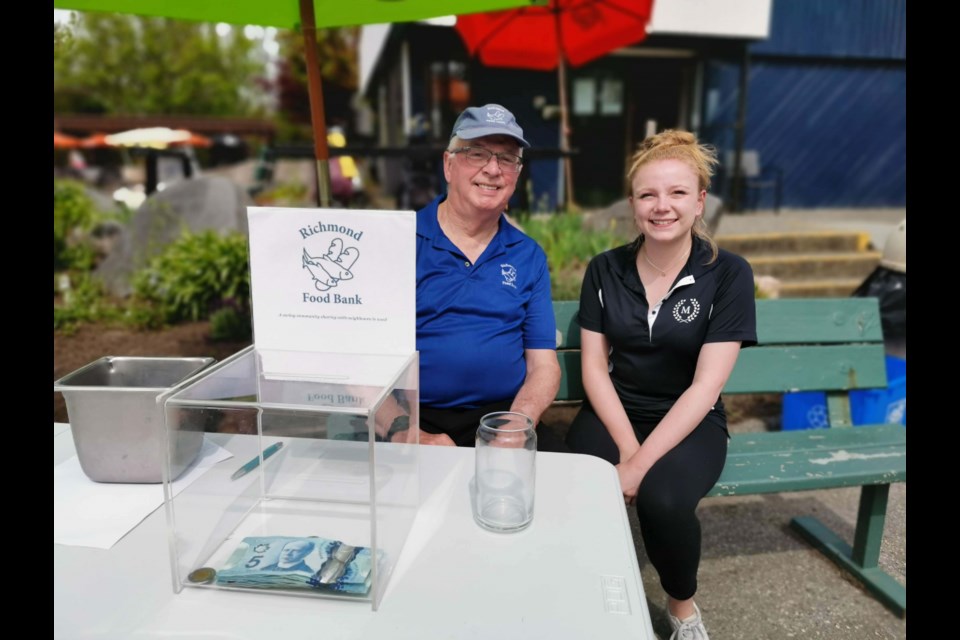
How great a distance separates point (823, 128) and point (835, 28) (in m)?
1.47

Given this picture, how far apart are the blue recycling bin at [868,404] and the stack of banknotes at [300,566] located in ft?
9.12

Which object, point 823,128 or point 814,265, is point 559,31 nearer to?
point 814,265

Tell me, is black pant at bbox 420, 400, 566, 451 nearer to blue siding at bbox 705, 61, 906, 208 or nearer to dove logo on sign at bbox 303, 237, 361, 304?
dove logo on sign at bbox 303, 237, 361, 304

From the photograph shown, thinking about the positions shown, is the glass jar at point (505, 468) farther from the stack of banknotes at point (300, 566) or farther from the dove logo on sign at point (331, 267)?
the dove logo on sign at point (331, 267)

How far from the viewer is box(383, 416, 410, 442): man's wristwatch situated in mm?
1153

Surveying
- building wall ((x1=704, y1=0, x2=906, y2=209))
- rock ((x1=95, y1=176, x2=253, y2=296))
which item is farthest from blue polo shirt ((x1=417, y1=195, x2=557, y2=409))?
building wall ((x1=704, y1=0, x2=906, y2=209))

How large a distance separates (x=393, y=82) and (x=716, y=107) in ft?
19.4

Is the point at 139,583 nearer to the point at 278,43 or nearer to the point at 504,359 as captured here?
the point at 504,359

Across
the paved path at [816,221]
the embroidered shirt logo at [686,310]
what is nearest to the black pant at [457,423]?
the embroidered shirt logo at [686,310]

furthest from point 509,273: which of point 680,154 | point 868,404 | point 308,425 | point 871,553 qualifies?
point 868,404

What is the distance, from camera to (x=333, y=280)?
1.32m

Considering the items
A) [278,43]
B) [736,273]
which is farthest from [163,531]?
[278,43]

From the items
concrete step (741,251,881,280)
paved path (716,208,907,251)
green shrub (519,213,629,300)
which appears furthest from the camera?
paved path (716,208,907,251)

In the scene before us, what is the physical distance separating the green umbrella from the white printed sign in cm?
135
